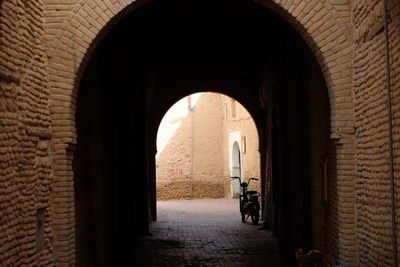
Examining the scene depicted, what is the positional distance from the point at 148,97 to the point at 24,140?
10.0 meters

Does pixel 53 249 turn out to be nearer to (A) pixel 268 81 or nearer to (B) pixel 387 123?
(B) pixel 387 123

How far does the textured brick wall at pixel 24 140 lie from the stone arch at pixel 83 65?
0.48 feet

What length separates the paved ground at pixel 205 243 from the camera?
1013cm

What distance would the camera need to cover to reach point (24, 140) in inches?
234

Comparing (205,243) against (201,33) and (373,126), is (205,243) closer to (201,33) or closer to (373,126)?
(201,33)

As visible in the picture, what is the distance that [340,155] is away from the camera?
689cm

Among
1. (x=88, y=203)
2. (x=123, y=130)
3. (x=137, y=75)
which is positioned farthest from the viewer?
(x=137, y=75)

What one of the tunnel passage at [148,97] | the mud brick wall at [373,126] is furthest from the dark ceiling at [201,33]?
the mud brick wall at [373,126]

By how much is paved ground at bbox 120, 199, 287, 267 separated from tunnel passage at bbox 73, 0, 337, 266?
43 cm

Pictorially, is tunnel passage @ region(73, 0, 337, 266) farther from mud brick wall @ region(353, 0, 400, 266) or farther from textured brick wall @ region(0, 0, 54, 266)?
mud brick wall @ region(353, 0, 400, 266)

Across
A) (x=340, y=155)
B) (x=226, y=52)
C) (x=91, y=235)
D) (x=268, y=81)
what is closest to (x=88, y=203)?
(x=91, y=235)

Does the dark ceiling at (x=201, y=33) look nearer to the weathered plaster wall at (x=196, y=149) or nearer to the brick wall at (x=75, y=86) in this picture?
the brick wall at (x=75, y=86)

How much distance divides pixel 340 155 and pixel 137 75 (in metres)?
7.53

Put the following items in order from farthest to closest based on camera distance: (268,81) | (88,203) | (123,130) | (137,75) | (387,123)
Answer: (268,81) → (137,75) → (123,130) → (88,203) → (387,123)
